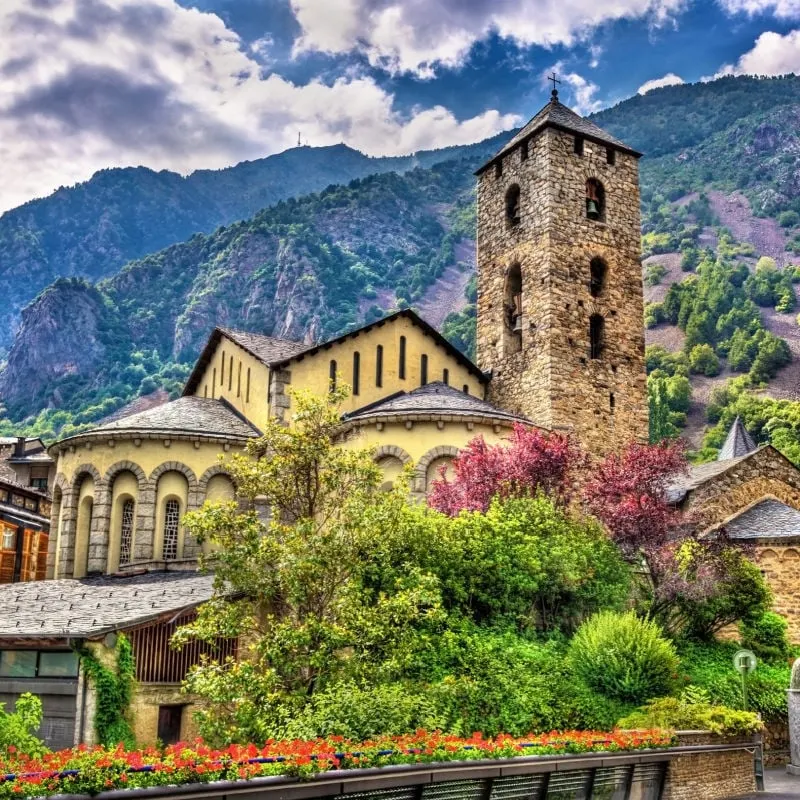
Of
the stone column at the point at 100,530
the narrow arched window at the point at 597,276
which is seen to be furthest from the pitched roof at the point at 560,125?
the stone column at the point at 100,530

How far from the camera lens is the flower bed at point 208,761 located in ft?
29.1

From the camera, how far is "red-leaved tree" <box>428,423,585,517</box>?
24984 mm

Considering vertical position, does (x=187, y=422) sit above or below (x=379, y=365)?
below

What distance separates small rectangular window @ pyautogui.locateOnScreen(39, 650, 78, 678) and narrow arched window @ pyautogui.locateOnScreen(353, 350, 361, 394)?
1364cm

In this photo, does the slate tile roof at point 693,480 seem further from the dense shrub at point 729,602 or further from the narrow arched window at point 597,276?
the narrow arched window at point 597,276

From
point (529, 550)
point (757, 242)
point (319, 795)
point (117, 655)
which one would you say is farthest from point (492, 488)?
point (757, 242)

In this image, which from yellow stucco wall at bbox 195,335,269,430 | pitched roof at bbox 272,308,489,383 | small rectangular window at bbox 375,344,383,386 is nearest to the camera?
pitched roof at bbox 272,308,489,383

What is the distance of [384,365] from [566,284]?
267 inches

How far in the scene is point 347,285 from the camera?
6462 inches

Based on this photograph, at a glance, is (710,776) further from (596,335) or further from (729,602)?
(596,335)

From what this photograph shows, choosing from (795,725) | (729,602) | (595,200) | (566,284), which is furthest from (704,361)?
(795,725)

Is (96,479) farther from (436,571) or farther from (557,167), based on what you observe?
(557,167)

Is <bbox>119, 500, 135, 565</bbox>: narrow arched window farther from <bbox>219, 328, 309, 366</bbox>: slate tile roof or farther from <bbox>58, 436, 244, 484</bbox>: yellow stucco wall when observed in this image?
<bbox>219, 328, 309, 366</bbox>: slate tile roof

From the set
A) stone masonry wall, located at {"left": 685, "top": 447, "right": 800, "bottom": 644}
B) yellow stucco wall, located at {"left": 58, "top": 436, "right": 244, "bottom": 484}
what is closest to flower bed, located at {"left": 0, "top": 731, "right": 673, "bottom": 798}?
stone masonry wall, located at {"left": 685, "top": 447, "right": 800, "bottom": 644}
